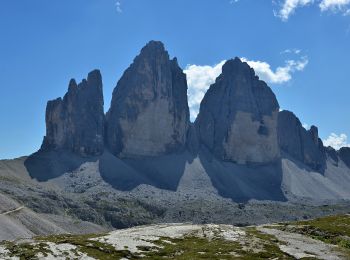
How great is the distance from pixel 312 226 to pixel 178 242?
16812 millimetres

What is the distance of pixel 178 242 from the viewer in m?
47.2

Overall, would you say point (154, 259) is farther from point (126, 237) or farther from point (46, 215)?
point (46, 215)

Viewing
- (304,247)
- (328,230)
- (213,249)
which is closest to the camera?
(213,249)

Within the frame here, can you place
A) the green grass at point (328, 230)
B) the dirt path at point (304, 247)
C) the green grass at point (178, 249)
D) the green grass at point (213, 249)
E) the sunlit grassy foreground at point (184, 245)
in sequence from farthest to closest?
the green grass at point (328, 230), the dirt path at point (304, 247), the green grass at point (213, 249), the sunlit grassy foreground at point (184, 245), the green grass at point (178, 249)

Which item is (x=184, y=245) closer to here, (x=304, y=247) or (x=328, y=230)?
(x=304, y=247)

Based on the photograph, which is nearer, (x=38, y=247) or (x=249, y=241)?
(x=38, y=247)

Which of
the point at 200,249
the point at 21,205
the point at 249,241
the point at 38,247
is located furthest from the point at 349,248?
the point at 21,205

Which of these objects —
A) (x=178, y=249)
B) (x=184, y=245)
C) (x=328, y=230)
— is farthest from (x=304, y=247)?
(x=178, y=249)

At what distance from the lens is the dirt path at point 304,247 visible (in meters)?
42.7

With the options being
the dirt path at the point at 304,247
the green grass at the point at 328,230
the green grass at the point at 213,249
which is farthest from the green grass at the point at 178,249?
the green grass at the point at 328,230

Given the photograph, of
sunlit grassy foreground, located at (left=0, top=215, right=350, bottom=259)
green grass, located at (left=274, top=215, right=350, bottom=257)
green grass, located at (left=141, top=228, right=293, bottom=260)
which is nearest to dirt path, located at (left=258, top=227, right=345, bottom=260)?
sunlit grassy foreground, located at (left=0, top=215, right=350, bottom=259)

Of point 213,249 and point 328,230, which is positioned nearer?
point 213,249

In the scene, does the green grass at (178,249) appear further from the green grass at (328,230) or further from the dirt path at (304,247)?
the green grass at (328,230)

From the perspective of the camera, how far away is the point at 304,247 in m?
45.7
